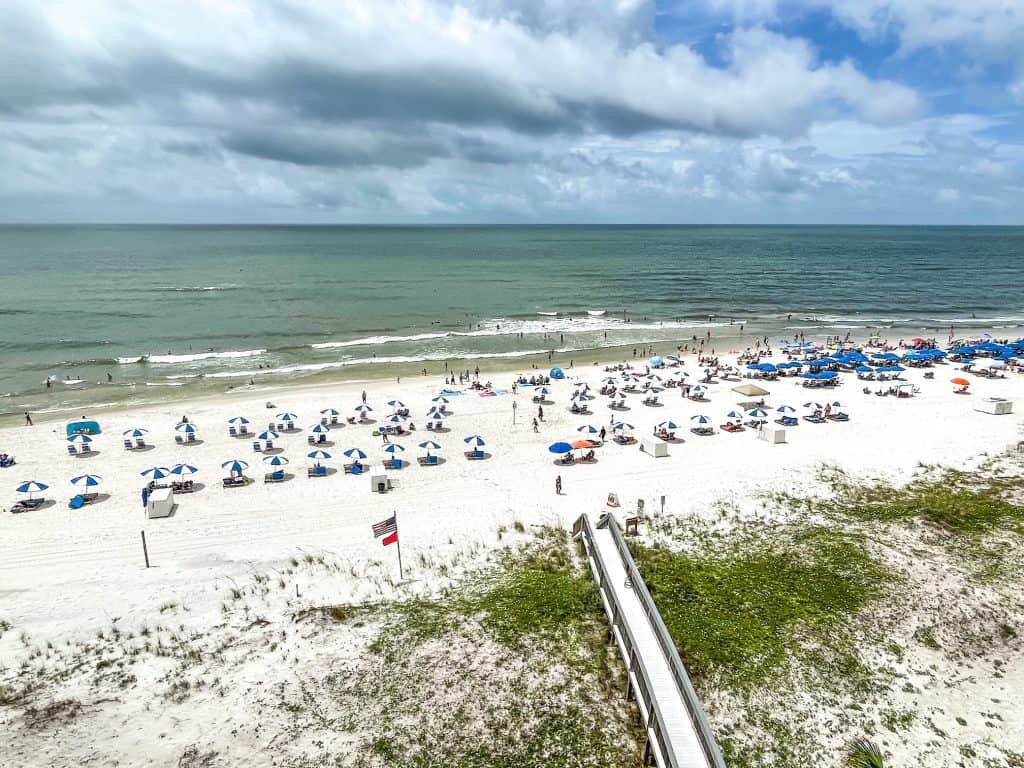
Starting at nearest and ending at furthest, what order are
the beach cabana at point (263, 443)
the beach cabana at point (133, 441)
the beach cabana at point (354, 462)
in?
the beach cabana at point (354, 462)
the beach cabana at point (263, 443)
the beach cabana at point (133, 441)

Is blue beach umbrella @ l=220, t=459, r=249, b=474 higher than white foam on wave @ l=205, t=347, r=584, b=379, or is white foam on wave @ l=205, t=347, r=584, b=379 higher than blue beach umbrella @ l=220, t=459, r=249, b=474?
white foam on wave @ l=205, t=347, r=584, b=379

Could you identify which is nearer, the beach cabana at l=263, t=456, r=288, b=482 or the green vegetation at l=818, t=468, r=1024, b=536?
the green vegetation at l=818, t=468, r=1024, b=536

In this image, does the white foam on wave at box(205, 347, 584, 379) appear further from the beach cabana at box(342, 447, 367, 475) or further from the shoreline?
the beach cabana at box(342, 447, 367, 475)

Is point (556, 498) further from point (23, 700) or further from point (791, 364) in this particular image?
point (791, 364)

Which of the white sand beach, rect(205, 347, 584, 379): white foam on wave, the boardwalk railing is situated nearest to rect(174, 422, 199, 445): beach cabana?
the white sand beach

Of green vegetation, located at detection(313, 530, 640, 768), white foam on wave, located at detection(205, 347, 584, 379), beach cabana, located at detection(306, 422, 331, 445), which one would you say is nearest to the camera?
green vegetation, located at detection(313, 530, 640, 768)

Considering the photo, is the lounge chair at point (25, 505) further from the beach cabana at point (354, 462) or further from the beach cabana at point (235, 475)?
the beach cabana at point (354, 462)

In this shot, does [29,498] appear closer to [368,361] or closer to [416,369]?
[416,369]

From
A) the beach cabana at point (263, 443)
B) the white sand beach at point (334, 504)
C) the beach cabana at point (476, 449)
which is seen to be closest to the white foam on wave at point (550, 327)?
the white sand beach at point (334, 504)
